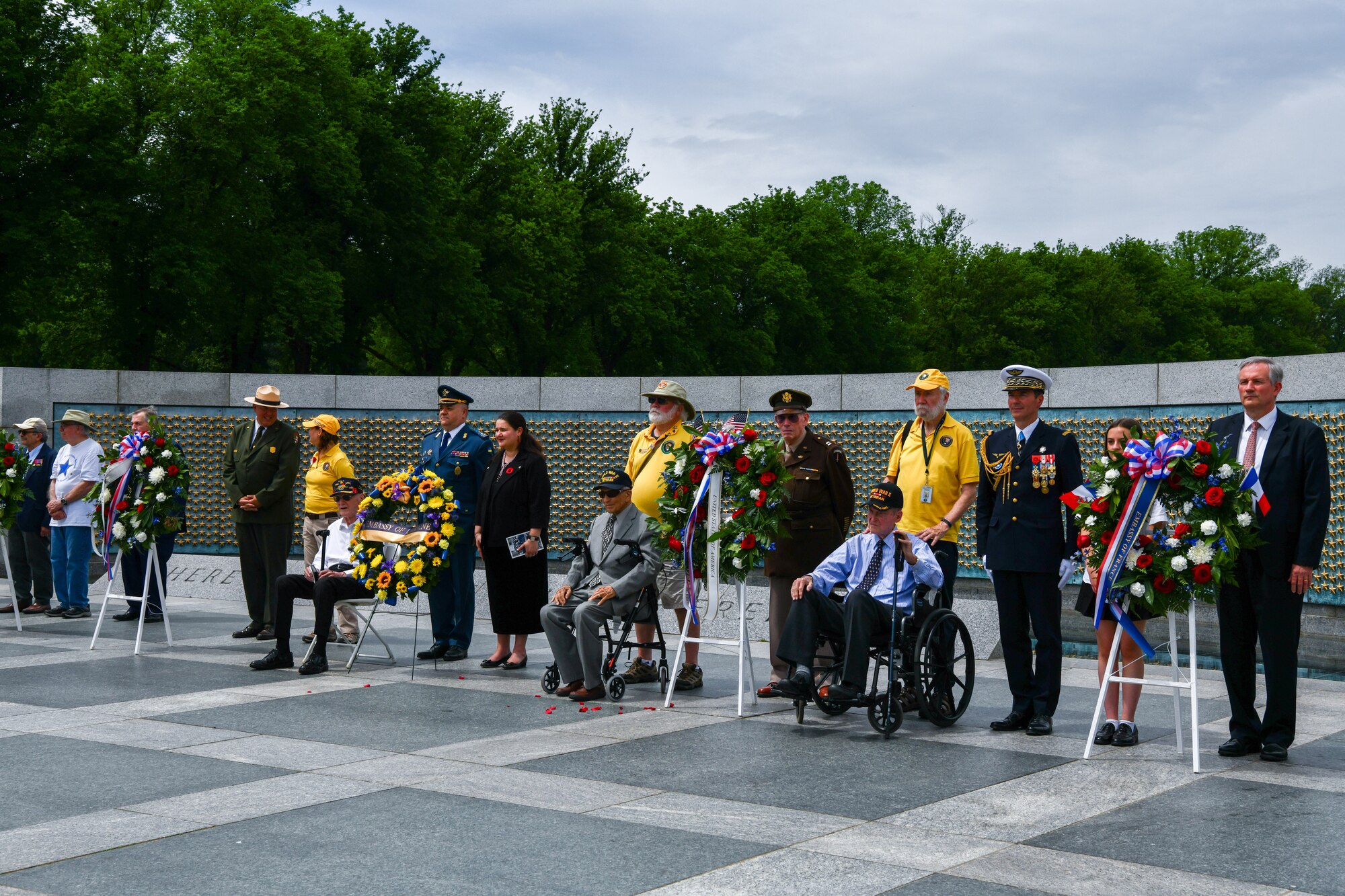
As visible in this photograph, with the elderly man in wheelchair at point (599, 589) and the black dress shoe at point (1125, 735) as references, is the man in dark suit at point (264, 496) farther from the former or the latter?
the black dress shoe at point (1125, 735)

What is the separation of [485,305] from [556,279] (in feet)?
10.0

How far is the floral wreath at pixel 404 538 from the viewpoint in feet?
33.5

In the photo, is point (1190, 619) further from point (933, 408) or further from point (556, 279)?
point (556, 279)

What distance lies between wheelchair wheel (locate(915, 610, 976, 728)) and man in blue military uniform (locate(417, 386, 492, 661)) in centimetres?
428

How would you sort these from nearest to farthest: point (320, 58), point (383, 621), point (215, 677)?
point (215, 677) → point (383, 621) → point (320, 58)

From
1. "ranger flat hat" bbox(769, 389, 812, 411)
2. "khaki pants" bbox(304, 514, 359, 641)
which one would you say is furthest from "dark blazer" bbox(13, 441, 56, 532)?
"ranger flat hat" bbox(769, 389, 812, 411)

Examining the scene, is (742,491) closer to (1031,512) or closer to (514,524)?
(1031,512)

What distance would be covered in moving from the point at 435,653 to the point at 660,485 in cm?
260

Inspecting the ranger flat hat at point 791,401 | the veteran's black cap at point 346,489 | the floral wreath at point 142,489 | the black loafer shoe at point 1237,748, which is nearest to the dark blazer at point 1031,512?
the black loafer shoe at point 1237,748

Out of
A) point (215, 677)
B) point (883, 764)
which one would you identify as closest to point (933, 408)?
point (883, 764)

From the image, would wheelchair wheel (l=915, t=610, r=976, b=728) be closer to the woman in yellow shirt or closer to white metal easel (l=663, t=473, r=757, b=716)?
white metal easel (l=663, t=473, r=757, b=716)

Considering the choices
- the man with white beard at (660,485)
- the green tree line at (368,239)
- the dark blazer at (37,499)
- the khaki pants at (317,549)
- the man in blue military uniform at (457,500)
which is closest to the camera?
the man with white beard at (660,485)

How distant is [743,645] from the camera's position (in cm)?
882

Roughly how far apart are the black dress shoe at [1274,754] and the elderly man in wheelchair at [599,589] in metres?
3.96
